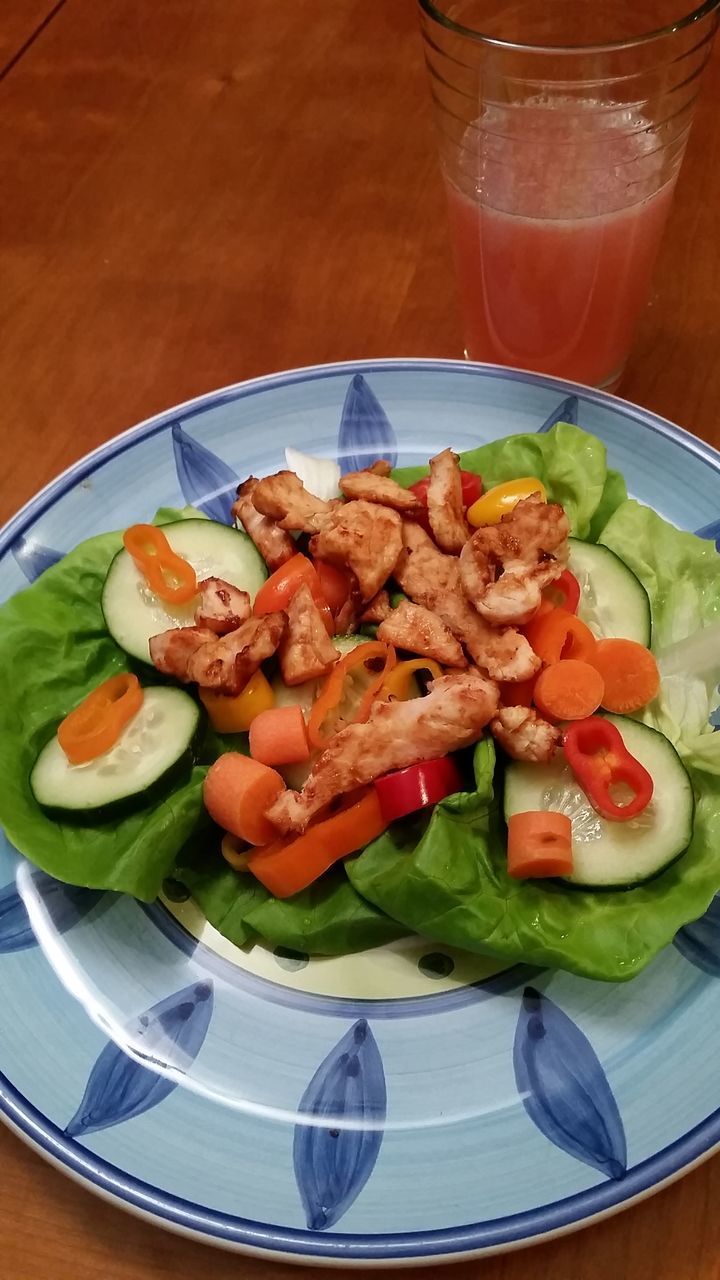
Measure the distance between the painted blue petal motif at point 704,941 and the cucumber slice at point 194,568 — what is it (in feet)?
3.25

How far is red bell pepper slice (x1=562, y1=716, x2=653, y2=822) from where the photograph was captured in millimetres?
1482

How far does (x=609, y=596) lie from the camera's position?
5.87ft

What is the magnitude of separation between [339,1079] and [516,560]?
35.0 inches

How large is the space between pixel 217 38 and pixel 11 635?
267 cm

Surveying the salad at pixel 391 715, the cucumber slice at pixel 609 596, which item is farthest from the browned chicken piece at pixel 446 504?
the cucumber slice at pixel 609 596

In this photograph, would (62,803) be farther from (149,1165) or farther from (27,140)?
(27,140)

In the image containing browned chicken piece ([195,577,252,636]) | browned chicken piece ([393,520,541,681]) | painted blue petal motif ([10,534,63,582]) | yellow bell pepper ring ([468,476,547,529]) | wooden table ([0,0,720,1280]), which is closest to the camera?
browned chicken piece ([393,520,541,681])

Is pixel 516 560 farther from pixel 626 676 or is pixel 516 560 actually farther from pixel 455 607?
pixel 626 676

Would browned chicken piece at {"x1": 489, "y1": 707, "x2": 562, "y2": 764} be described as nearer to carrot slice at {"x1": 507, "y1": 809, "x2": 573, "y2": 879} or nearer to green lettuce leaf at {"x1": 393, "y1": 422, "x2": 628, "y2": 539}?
carrot slice at {"x1": 507, "y1": 809, "x2": 573, "y2": 879}

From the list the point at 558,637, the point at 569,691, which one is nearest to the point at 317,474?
the point at 558,637

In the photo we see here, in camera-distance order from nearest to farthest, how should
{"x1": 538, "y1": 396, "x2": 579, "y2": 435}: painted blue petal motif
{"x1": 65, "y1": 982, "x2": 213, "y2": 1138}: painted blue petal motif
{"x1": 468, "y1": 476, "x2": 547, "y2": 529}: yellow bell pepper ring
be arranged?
{"x1": 65, "y1": 982, "x2": 213, "y2": 1138}: painted blue petal motif → {"x1": 468, "y1": 476, "x2": 547, "y2": 529}: yellow bell pepper ring → {"x1": 538, "y1": 396, "x2": 579, "y2": 435}: painted blue petal motif

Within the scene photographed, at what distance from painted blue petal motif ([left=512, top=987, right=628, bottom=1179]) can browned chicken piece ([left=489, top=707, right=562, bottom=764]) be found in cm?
37

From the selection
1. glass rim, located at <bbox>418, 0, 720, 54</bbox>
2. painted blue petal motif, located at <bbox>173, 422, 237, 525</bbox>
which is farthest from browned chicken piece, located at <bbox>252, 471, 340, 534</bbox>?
glass rim, located at <bbox>418, 0, 720, 54</bbox>

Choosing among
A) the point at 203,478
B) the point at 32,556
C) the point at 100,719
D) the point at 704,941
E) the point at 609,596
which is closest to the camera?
the point at 704,941
